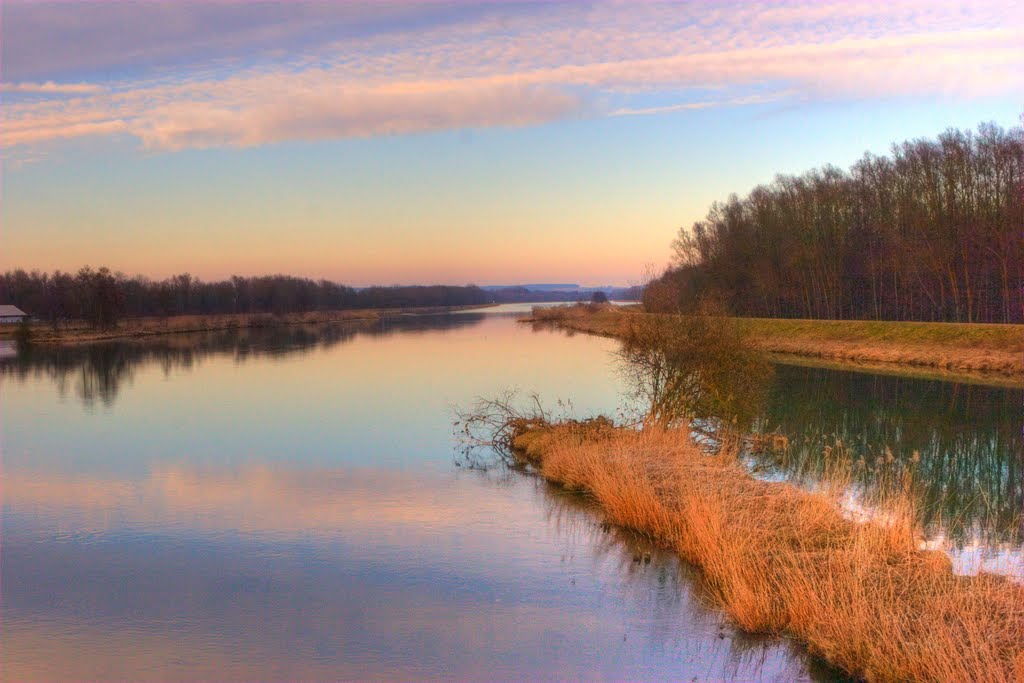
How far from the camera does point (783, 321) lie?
4653cm

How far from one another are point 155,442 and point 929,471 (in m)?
15.7

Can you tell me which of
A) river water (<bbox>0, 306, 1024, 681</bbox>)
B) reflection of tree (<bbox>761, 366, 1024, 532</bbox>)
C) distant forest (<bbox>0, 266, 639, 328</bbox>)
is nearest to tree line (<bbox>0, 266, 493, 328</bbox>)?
distant forest (<bbox>0, 266, 639, 328</bbox>)

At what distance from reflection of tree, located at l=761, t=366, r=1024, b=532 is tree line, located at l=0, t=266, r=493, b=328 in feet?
166

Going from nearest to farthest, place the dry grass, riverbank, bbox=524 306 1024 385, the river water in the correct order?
the dry grass → the river water → riverbank, bbox=524 306 1024 385

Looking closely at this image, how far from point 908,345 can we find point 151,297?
7191cm

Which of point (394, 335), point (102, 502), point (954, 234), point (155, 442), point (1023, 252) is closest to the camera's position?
point (102, 502)

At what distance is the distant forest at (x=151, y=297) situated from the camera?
62.1m

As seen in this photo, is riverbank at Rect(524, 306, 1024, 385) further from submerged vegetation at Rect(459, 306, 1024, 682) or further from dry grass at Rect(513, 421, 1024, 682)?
dry grass at Rect(513, 421, 1024, 682)

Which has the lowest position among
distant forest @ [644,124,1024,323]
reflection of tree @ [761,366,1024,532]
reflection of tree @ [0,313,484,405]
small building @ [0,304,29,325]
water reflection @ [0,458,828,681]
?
water reflection @ [0,458,828,681]

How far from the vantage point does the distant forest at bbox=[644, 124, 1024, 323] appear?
36.3 meters

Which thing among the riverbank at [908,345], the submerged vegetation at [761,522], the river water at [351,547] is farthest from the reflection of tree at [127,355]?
the riverbank at [908,345]

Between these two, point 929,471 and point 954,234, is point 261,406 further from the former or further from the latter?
point 954,234

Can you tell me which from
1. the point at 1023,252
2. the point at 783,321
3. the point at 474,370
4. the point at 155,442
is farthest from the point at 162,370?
the point at 1023,252

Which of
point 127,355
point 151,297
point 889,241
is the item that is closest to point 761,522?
point 889,241
